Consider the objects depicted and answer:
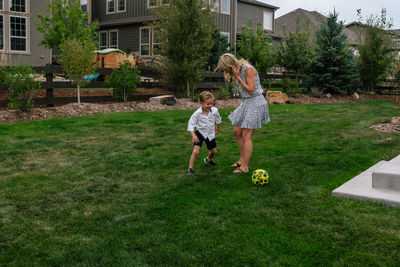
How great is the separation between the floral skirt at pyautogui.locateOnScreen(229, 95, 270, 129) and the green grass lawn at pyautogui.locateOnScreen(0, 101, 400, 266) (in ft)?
2.21

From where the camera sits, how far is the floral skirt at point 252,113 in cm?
532

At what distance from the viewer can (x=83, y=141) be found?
743 cm

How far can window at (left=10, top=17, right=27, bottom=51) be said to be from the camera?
2073 cm

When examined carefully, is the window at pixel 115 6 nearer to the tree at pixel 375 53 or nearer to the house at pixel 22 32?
→ the house at pixel 22 32

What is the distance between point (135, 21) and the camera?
24.6 meters

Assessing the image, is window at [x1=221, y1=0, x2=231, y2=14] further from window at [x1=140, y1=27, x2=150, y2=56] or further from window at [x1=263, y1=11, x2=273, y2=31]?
window at [x1=263, y1=11, x2=273, y2=31]

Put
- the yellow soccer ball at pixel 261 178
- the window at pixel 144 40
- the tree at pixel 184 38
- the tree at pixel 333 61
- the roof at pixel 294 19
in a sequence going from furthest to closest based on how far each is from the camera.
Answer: the roof at pixel 294 19 < the window at pixel 144 40 < the tree at pixel 333 61 < the tree at pixel 184 38 < the yellow soccer ball at pixel 261 178

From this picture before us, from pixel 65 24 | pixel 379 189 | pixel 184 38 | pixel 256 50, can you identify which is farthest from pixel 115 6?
pixel 379 189

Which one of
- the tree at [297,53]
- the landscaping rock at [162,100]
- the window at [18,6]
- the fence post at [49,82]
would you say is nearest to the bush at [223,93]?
the landscaping rock at [162,100]

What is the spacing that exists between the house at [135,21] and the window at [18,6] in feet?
20.6

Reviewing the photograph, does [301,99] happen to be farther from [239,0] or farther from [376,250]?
[376,250]

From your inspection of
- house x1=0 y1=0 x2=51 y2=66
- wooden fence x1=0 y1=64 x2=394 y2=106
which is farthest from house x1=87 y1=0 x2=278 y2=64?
wooden fence x1=0 y1=64 x2=394 y2=106

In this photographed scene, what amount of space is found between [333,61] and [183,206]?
17.0 m

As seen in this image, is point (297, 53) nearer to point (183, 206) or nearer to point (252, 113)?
point (252, 113)
